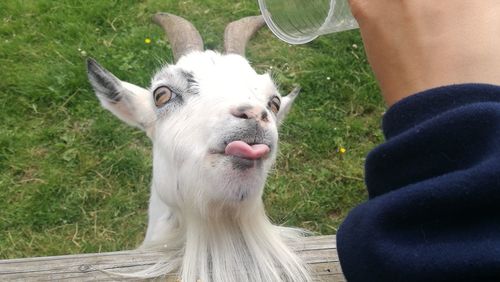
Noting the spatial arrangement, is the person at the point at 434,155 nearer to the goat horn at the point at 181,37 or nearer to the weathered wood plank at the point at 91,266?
the weathered wood plank at the point at 91,266

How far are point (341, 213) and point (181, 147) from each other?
2.15m

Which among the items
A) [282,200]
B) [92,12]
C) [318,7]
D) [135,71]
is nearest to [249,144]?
[318,7]

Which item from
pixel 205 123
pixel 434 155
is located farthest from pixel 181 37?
pixel 434 155

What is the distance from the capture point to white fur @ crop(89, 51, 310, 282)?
62.4 inches

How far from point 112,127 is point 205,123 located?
243 centimetres

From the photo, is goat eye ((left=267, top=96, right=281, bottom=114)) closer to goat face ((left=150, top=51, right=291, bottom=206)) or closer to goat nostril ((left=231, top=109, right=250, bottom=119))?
goat face ((left=150, top=51, right=291, bottom=206))

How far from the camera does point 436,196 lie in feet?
2.63

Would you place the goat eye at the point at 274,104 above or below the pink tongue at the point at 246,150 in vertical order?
below

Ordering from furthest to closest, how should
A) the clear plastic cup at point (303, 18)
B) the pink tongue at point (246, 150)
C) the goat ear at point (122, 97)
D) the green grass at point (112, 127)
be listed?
the green grass at point (112, 127), the goat ear at point (122, 97), the pink tongue at point (246, 150), the clear plastic cup at point (303, 18)

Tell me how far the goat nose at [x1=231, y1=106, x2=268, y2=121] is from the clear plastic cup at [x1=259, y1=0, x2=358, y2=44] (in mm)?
220

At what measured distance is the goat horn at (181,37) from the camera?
242 cm

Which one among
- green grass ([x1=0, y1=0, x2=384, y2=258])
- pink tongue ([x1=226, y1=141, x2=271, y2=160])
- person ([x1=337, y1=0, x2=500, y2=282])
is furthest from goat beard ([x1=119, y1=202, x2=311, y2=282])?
green grass ([x1=0, y1=0, x2=384, y2=258])

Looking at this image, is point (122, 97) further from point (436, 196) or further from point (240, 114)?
point (436, 196)

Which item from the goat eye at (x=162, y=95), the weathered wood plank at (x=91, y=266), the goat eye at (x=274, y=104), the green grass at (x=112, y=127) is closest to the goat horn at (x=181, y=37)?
the goat eye at (x=162, y=95)
